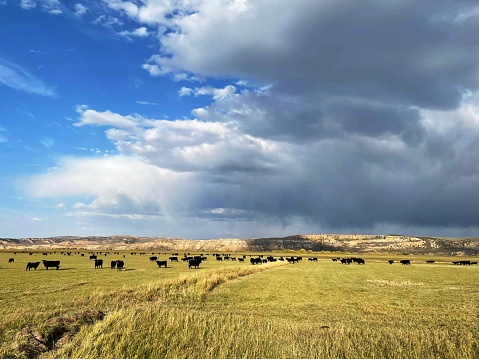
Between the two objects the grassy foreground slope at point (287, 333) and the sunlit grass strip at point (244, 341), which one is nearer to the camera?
the sunlit grass strip at point (244, 341)

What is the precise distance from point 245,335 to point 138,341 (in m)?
3.71

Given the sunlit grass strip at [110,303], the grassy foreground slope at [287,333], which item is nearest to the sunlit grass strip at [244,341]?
the grassy foreground slope at [287,333]

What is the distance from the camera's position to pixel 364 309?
23062 millimetres

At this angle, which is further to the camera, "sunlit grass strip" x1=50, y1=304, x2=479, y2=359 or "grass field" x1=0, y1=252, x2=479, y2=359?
"grass field" x1=0, y1=252, x2=479, y2=359

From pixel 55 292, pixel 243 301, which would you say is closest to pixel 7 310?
pixel 55 292

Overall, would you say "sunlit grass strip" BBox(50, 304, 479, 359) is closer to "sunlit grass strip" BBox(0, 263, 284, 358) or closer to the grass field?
the grass field

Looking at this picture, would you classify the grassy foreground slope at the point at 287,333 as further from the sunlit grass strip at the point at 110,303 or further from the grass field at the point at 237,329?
the sunlit grass strip at the point at 110,303

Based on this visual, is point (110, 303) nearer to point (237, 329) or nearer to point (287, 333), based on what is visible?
point (237, 329)

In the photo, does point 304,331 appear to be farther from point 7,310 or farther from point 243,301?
point 7,310

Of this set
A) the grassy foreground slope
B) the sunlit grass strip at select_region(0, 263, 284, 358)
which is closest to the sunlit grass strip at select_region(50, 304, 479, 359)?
the grassy foreground slope

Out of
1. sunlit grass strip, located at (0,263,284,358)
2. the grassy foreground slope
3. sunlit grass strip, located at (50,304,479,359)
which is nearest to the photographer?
sunlit grass strip, located at (50,304,479,359)

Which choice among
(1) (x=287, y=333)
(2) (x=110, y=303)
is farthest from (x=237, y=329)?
(2) (x=110, y=303)

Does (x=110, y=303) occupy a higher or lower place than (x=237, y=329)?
lower

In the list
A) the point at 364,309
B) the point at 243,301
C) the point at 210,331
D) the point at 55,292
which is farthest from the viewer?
the point at 55,292
